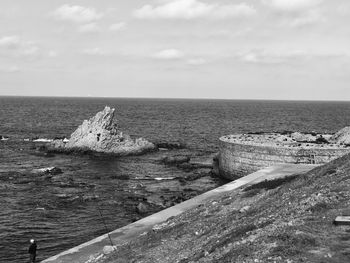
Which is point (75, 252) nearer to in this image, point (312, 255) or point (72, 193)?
point (312, 255)

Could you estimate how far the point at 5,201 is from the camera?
1518 inches

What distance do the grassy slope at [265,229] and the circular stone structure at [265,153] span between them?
1476 centimetres

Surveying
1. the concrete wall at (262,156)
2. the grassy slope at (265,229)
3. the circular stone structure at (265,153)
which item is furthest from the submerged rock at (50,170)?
the grassy slope at (265,229)

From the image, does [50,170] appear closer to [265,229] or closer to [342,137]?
[342,137]

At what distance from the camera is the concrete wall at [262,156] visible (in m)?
39.2

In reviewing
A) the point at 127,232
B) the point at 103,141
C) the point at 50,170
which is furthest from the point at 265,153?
the point at 103,141

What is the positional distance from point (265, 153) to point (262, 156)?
437mm

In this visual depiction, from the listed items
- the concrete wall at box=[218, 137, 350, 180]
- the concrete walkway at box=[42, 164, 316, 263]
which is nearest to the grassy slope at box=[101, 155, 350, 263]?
the concrete walkway at box=[42, 164, 316, 263]

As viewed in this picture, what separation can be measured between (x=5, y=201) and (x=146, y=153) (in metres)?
32.9

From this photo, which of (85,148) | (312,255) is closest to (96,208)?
(312,255)

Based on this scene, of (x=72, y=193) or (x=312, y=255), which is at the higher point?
(x=312, y=255)

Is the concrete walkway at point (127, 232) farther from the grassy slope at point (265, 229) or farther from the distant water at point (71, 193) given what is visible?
the distant water at point (71, 193)

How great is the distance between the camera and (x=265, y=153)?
41.0 meters

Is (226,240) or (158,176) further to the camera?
(158,176)
